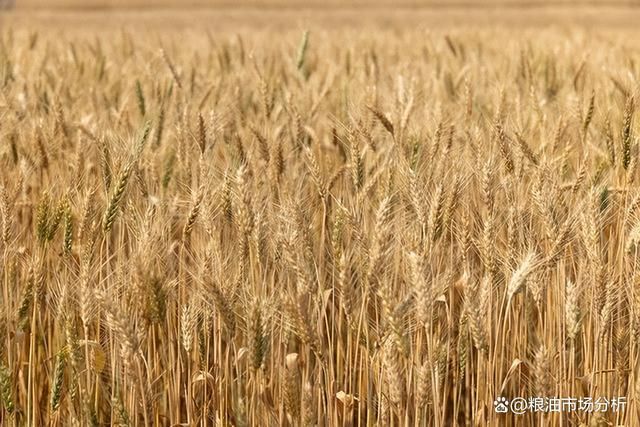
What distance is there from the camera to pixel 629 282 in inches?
74.4

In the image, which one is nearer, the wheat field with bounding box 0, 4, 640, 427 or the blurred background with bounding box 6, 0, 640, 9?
the wheat field with bounding box 0, 4, 640, 427

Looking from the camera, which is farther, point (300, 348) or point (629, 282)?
point (300, 348)

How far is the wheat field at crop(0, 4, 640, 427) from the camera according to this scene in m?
1.65

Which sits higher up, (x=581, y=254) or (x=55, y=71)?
(x=55, y=71)

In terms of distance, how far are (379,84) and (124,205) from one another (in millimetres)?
1966

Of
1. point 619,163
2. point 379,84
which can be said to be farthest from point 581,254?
point 379,84

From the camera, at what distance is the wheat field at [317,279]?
5.43 feet

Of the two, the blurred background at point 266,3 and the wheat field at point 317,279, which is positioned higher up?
the blurred background at point 266,3

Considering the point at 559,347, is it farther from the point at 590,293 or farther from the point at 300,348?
the point at 300,348

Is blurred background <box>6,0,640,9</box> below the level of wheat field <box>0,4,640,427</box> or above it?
above

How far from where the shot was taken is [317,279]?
1.92 metres

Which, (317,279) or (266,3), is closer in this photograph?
(317,279)

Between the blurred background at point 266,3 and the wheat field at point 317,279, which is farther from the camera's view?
the blurred background at point 266,3

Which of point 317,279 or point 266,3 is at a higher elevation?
point 266,3
